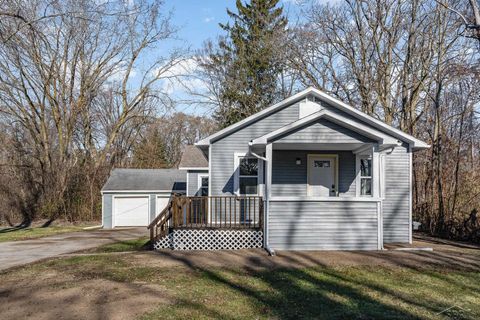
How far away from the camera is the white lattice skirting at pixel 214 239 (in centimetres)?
1173

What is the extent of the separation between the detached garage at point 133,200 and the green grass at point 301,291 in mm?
14302

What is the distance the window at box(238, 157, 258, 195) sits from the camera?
44.9 feet

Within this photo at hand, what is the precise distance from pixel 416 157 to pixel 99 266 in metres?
15.5

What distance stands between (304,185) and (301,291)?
6.53 metres

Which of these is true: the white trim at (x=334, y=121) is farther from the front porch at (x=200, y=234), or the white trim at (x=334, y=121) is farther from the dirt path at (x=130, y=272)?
the dirt path at (x=130, y=272)

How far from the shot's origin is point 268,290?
23.2ft

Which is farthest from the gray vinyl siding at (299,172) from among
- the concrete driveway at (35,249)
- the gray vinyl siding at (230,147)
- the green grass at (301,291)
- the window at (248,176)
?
the concrete driveway at (35,249)

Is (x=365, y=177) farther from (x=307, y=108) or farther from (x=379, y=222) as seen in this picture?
(x=307, y=108)

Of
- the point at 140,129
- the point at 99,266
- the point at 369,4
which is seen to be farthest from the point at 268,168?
the point at 140,129

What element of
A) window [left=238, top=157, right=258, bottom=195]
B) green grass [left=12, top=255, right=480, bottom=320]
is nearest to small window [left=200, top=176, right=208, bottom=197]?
window [left=238, top=157, right=258, bottom=195]

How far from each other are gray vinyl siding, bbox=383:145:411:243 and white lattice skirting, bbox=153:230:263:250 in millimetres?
4130

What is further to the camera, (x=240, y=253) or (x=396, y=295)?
(x=240, y=253)

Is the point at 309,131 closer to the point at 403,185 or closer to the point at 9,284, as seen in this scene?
the point at 403,185

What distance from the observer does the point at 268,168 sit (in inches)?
424
